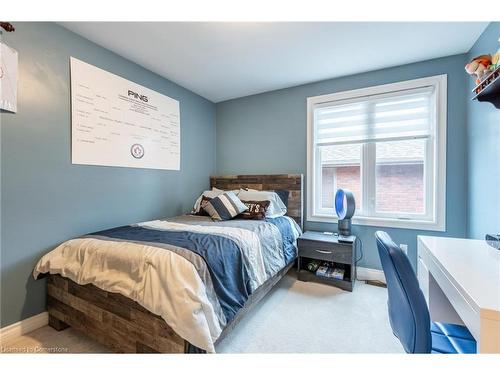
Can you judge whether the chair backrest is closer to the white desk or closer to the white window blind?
the white desk

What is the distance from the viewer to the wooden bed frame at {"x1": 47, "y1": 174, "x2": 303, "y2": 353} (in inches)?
46.6

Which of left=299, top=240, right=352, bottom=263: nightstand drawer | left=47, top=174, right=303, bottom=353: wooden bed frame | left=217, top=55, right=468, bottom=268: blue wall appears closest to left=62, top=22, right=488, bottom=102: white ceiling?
left=217, top=55, right=468, bottom=268: blue wall

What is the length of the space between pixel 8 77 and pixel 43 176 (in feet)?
2.39

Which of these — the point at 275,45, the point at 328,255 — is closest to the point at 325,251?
the point at 328,255

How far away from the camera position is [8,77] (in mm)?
1527

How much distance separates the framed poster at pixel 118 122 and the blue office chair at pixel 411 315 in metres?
2.41

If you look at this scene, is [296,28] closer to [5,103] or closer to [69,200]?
[5,103]

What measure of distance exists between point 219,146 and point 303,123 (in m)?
1.45

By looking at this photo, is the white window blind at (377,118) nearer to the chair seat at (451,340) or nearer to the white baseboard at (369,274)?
the white baseboard at (369,274)

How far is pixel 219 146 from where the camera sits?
3670 millimetres

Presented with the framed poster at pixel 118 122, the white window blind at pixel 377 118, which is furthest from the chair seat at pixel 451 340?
the framed poster at pixel 118 122

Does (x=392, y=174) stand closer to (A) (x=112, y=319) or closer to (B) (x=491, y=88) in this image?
(B) (x=491, y=88)

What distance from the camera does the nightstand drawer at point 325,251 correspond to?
7.53 ft

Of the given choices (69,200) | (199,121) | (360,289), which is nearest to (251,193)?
(199,121)
